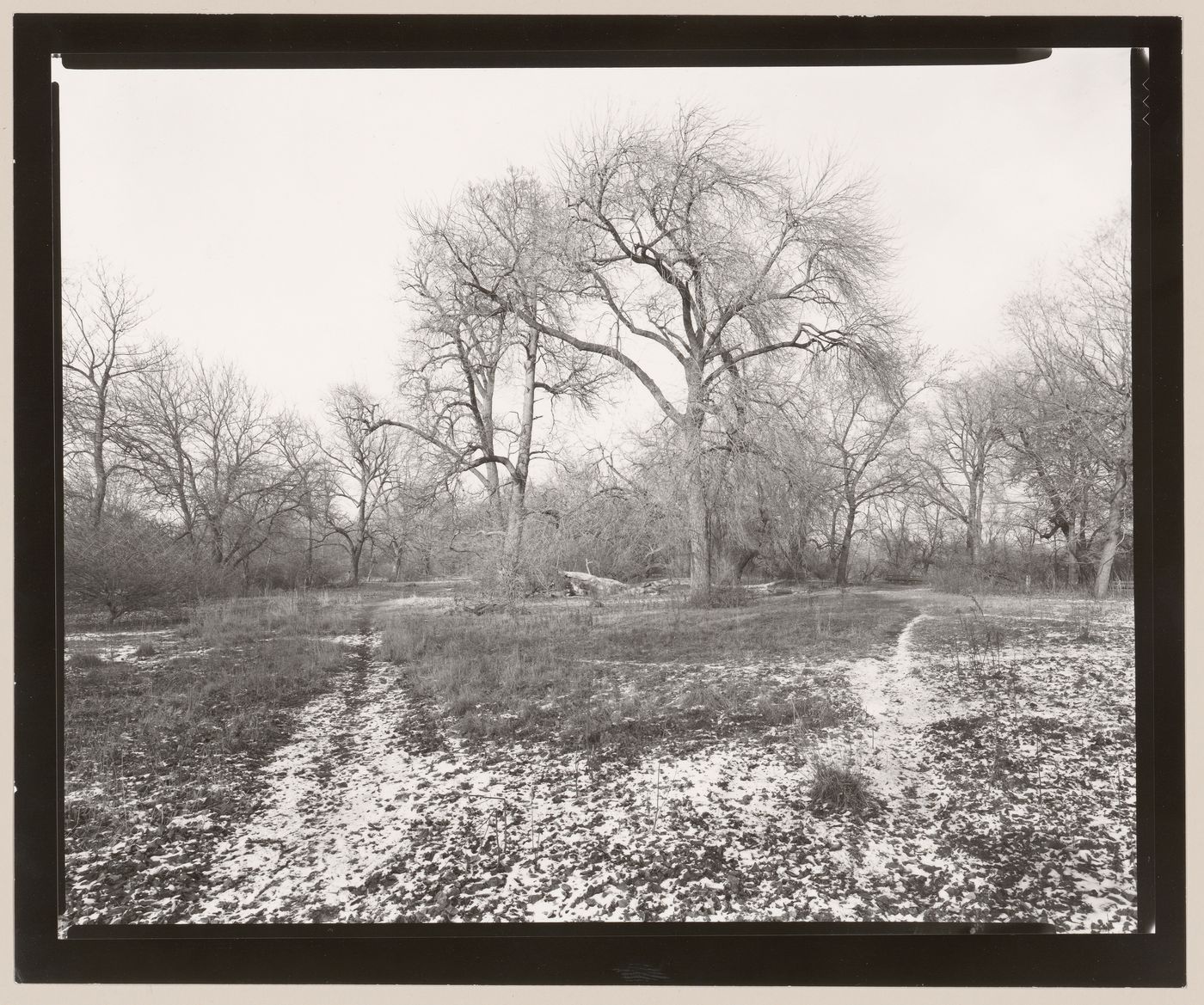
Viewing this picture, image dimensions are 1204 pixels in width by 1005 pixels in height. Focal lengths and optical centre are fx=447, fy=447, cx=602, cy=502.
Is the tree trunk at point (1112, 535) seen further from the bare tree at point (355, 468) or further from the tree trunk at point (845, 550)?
the bare tree at point (355, 468)

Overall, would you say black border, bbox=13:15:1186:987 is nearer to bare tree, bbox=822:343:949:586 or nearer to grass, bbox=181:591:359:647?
grass, bbox=181:591:359:647

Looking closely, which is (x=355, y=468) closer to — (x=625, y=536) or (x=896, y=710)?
(x=625, y=536)

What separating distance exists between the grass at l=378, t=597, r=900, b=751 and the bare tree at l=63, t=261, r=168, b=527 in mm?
1482

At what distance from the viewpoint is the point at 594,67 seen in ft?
6.46

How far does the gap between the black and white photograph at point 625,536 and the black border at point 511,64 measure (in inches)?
2.7

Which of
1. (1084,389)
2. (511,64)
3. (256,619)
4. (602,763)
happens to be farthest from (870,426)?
(256,619)

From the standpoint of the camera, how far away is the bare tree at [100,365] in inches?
78.2

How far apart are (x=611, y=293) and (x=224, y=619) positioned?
249cm

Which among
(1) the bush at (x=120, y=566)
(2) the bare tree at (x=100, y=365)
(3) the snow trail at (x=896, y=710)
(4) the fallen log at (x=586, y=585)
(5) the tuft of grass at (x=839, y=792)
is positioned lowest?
(5) the tuft of grass at (x=839, y=792)

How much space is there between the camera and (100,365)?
2006 millimetres

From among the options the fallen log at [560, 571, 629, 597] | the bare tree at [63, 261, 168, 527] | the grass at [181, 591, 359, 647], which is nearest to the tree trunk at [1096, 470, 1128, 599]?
the fallen log at [560, 571, 629, 597]

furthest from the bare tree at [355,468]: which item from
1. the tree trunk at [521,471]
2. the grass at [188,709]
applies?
the tree trunk at [521,471]

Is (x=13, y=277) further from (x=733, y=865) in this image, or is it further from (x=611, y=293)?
(x=733, y=865)

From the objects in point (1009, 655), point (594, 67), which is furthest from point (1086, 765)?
point (594, 67)
